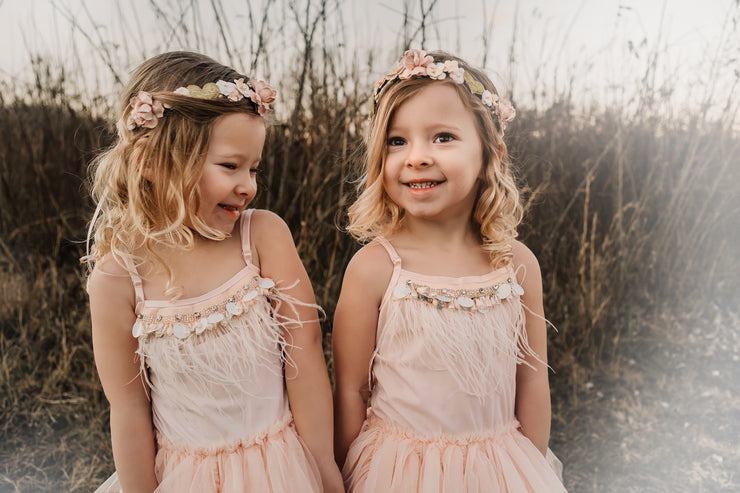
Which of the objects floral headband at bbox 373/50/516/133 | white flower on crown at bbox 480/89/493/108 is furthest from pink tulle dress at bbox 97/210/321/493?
white flower on crown at bbox 480/89/493/108

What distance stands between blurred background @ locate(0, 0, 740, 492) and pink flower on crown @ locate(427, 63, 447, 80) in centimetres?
67

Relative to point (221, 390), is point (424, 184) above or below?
above

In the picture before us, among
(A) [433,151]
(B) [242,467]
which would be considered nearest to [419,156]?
(A) [433,151]

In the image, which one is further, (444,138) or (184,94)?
(444,138)

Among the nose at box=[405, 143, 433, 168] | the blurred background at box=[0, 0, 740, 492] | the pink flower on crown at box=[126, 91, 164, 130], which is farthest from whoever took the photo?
the blurred background at box=[0, 0, 740, 492]

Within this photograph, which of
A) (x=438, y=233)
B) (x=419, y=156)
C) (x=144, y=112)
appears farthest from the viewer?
(x=438, y=233)

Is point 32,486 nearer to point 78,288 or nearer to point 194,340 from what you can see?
point 78,288

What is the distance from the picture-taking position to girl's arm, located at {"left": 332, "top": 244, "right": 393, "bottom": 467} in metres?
1.14

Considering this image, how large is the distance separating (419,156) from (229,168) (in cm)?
37

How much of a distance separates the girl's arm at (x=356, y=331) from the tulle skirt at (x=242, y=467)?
0.14 meters

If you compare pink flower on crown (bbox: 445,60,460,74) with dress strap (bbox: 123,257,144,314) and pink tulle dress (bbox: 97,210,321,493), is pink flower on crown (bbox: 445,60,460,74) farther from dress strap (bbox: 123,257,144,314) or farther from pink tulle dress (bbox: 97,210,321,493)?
dress strap (bbox: 123,257,144,314)

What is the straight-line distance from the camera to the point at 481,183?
1.24m

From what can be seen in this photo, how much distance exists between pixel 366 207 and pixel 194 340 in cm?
47

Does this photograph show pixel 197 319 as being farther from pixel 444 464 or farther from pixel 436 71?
pixel 436 71
